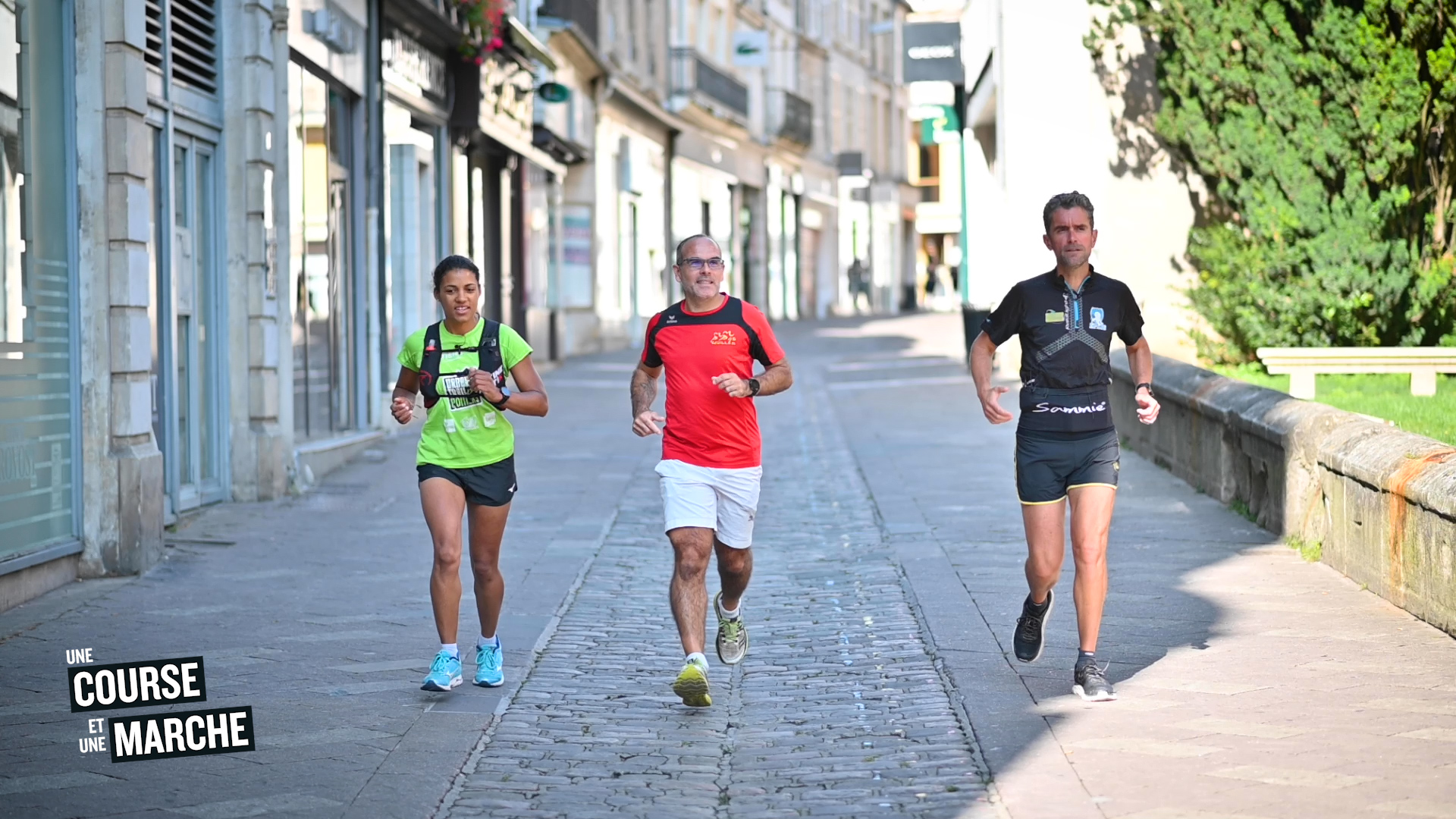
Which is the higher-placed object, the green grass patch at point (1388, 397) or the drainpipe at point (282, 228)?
the drainpipe at point (282, 228)

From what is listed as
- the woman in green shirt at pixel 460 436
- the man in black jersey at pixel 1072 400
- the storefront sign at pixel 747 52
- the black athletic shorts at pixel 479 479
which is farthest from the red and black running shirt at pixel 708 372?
the storefront sign at pixel 747 52

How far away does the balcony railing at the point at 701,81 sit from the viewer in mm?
38938

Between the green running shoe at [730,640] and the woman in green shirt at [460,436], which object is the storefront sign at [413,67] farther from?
the green running shoe at [730,640]

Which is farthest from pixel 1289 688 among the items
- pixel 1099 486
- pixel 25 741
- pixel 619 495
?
pixel 619 495

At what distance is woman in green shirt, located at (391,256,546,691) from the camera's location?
6605 mm

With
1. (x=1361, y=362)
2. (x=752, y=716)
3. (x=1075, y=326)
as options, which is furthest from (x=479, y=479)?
(x=1361, y=362)

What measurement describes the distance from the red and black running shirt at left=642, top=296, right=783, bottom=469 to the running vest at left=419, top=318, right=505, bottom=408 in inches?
21.4

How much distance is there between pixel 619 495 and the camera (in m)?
12.7

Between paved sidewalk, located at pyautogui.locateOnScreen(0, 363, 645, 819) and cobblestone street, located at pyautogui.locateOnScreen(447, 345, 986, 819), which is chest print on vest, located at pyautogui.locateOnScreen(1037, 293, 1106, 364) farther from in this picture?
paved sidewalk, located at pyautogui.locateOnScreen(0, 363, 645, 819)

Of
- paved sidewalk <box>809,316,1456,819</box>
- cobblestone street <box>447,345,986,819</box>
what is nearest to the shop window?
cobblestone street <box>447,345,986,819</box>

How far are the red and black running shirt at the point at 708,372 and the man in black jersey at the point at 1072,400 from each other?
79cm

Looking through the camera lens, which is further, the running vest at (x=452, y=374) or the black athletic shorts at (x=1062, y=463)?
the running vest at (x=452, y=374)

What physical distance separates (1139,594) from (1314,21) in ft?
23.8

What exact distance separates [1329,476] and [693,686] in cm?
404
